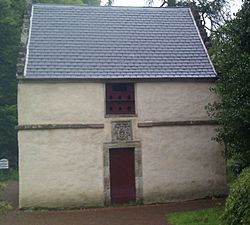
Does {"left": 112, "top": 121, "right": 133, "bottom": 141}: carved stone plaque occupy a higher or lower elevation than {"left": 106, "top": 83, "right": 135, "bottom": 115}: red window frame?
lower

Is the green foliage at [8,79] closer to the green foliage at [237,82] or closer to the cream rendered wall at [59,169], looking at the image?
the cream rendered wall at [59,169]

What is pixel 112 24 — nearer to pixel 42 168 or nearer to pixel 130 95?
pixel 130 95

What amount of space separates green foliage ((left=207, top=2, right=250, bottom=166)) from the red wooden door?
445 centimetres

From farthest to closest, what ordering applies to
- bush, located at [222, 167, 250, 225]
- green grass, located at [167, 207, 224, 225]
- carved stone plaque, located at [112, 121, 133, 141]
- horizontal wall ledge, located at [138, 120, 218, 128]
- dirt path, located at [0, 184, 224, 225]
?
horizontal wall ledge, located at [138, 120, 218, 128] < carved stone plaque, located at [112, 121, 133, 141] < dirt path, located at [0, 184, 224, 225] < green grass, located at [167, 207, 224, 225] < bush, located at [222, 167, 250, 225]

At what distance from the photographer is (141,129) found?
17781mm

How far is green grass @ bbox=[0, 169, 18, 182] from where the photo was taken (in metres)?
27.7

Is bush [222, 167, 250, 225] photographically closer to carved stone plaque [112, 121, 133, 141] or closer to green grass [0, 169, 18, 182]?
carved stone plaque [112, 121, 133, 141]

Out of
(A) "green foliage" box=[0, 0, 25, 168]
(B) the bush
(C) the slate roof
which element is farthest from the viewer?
(A) "green foliage" box=[0, 0, 25, 168]

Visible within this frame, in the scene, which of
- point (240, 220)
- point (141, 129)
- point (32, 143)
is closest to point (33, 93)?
point (32, 143)

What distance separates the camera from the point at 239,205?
909cm

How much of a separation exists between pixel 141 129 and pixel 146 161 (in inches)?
50.0

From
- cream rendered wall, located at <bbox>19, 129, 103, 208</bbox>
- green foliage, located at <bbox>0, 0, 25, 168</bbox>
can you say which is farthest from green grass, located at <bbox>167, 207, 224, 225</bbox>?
green foliage, located at <bbox>0, 0, 25, 168</bbox>

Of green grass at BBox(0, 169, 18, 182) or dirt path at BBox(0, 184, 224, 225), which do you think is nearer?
dirt path at BBox(0, 184, 224, 225)

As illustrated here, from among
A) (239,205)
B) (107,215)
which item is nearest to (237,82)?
(239,205)
